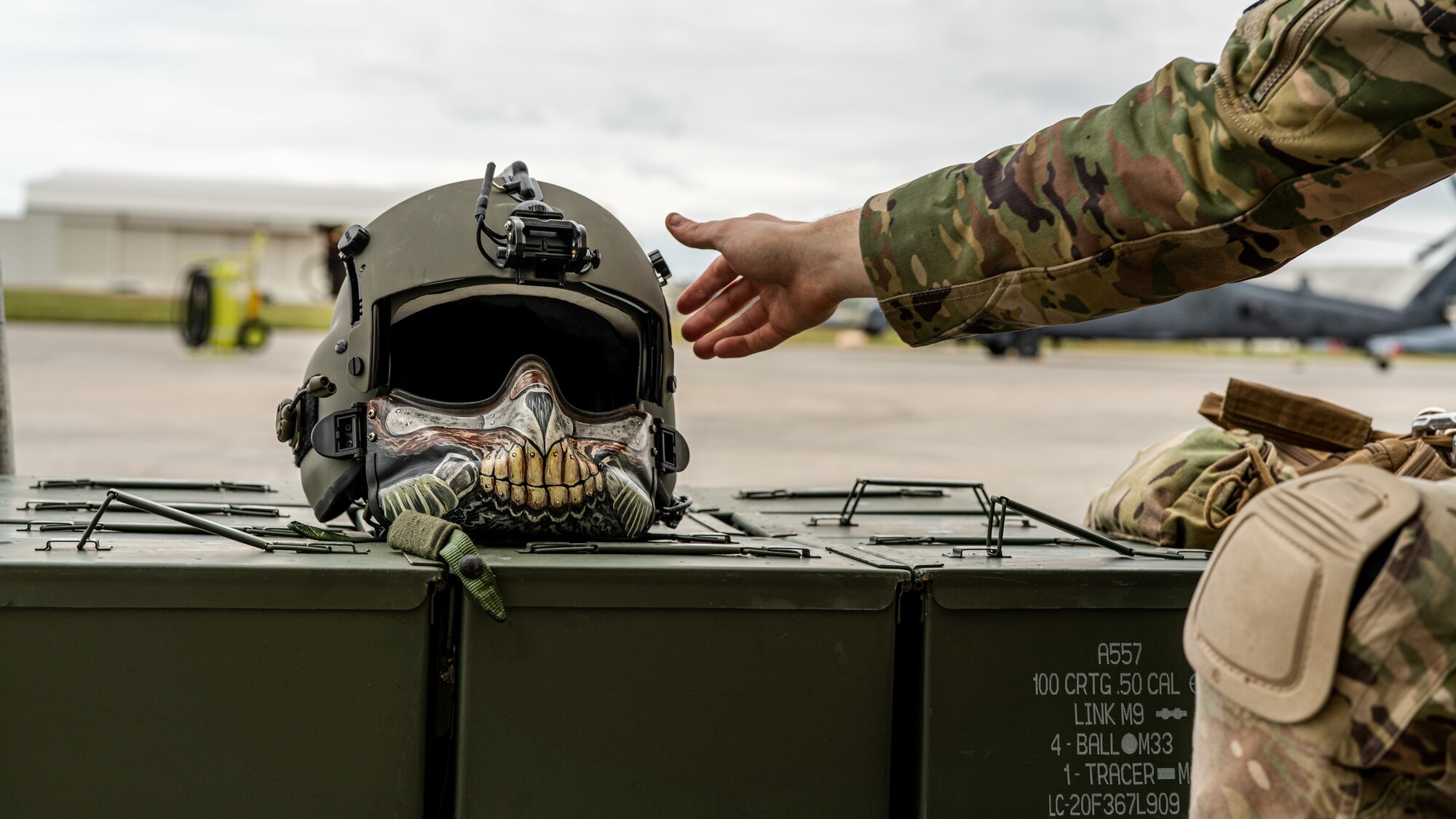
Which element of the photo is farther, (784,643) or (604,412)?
(604,412)

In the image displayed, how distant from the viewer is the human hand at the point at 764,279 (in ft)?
5.50

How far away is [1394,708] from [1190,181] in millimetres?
599

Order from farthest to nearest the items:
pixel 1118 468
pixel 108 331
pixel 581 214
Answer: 1. pixel 108 331
2. pixel 1118 468
3. pixel 581 214

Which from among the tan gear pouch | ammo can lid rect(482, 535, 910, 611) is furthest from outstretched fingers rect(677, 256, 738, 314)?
the tan gear pouch

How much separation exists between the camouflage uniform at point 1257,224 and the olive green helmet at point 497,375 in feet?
1.49

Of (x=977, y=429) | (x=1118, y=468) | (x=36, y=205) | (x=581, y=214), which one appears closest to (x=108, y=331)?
(x=977, y=429)

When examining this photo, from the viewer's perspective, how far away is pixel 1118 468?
8.24 metres

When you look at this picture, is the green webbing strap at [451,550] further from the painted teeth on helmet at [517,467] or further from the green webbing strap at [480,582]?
the painted teeth on helmet at [517,467]

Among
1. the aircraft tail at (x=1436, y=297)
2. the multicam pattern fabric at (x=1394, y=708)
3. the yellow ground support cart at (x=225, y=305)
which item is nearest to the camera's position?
the multicam pattern fabric at (x=1394, y=708)

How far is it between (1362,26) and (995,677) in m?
0.81

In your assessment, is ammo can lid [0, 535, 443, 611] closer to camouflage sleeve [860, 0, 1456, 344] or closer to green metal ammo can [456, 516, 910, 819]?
green metal ammo can [456, 516, 910, 819]

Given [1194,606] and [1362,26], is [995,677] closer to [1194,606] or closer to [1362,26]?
[1194,606]

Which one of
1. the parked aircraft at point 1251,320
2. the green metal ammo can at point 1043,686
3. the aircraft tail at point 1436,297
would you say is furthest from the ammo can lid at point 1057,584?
the aircraft tail at point 1436,297

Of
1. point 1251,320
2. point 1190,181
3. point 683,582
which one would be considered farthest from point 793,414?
point 1251,320
